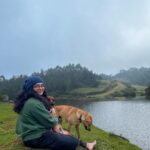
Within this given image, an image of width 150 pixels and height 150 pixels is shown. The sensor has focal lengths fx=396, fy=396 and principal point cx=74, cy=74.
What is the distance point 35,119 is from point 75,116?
4.53 metres

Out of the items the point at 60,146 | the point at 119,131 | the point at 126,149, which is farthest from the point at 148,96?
the point at 60,146

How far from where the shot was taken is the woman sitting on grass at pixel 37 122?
465 inches

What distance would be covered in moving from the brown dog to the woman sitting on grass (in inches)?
136

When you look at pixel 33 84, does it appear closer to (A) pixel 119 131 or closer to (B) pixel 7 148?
(B) pixel 7 148

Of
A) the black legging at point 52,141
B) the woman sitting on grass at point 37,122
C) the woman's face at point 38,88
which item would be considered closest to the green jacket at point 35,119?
the woman sitting on grass at point 37,122

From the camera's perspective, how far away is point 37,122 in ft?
38.9

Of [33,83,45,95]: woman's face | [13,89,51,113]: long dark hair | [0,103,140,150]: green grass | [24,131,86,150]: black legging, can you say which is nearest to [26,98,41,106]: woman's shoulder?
[13,89,51,113]: long dark hair

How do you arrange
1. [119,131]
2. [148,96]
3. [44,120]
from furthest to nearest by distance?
[148,96] < [119,131] < [44,120]

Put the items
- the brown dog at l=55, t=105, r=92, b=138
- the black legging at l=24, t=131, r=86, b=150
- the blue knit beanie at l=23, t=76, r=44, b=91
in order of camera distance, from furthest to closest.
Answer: the brown dog at l=55, t=105, r=92, b=138 < the blue knit beanie at l=23, t=76, r=44, b=91 < the black legging at l=24, t=131, r=86, b=150

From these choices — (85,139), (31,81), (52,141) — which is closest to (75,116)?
(85,139)

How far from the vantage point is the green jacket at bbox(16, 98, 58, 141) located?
11.8m

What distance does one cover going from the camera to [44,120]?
464 inches

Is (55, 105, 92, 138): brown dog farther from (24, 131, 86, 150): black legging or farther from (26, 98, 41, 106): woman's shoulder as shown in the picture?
(26, 98, 41, 106): woman's shoulder

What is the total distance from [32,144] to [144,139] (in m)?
31.3
